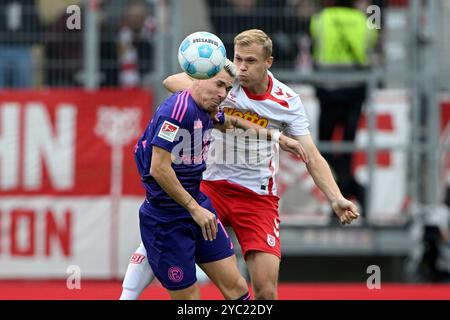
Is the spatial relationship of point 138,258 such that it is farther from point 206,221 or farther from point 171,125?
point 171,125

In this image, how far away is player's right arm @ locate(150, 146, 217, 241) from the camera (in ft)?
24.2

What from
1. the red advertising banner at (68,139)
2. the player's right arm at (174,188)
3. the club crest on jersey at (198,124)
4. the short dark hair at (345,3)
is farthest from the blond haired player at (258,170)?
the short dark hair at (345,3)

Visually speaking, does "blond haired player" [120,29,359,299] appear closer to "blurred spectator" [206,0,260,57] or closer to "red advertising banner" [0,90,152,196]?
"blurred spectator" [206,0,260,57]

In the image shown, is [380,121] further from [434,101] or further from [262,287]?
[262,287]

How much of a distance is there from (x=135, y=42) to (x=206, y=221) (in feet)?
19.9

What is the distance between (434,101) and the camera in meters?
13.8

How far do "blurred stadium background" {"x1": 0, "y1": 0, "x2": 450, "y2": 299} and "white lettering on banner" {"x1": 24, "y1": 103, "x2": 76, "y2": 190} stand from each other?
1 centimetres

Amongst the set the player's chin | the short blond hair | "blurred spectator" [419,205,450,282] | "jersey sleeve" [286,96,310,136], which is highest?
the short blond hair

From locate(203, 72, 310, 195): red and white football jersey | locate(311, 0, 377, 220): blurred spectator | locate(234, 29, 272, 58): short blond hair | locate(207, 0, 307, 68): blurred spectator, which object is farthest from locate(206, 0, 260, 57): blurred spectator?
locate(234, 29, 272, 58): short blond hair

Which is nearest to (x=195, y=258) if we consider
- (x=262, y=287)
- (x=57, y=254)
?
(x=262, y=287)

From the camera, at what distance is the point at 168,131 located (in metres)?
7.39

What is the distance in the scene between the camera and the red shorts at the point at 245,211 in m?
8.40

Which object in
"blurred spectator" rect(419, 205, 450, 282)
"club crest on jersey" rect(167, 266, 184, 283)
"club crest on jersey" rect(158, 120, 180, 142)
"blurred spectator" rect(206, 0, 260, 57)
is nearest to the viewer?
"club crest on jersey" rect(158, 120, 180, 142)
